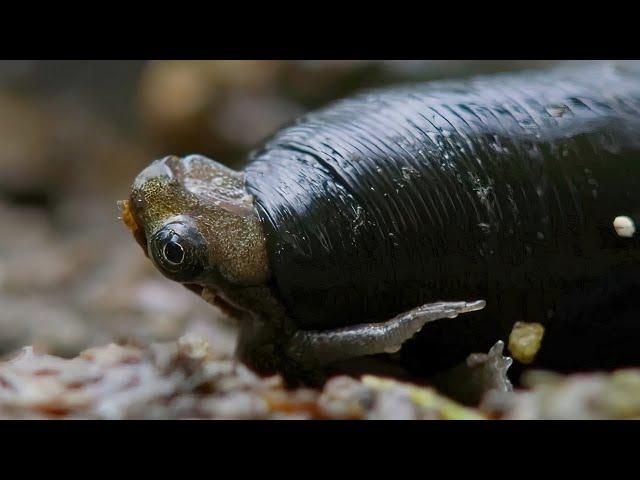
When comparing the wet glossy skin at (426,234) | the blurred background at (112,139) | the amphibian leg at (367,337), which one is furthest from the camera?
the blurred background at (112,139)

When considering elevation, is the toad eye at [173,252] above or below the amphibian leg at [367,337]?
above

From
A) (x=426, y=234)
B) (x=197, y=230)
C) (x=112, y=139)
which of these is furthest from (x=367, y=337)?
(x=112, y=139)

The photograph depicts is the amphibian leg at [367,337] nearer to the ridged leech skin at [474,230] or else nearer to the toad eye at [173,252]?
the ridged leech skin at [474,230]

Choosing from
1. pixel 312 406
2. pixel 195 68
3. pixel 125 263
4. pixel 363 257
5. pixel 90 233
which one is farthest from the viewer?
pixel 195 68

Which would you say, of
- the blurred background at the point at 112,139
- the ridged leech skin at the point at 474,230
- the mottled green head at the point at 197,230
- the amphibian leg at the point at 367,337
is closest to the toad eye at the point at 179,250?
the mottled green head at the point at 197,230

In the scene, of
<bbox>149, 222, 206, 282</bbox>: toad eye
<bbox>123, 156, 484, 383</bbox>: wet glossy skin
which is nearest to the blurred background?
<bbox>123, 156, 484, 383</bbox>: wet glossy skin

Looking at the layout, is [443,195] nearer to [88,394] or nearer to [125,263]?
[88,394]

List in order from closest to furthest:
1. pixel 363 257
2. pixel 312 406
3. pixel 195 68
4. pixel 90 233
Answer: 1. pixel 312 406
2. pixel 363 257
3. pixel 90 233
4. pixel 195 68

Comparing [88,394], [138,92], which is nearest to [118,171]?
[138,92]
